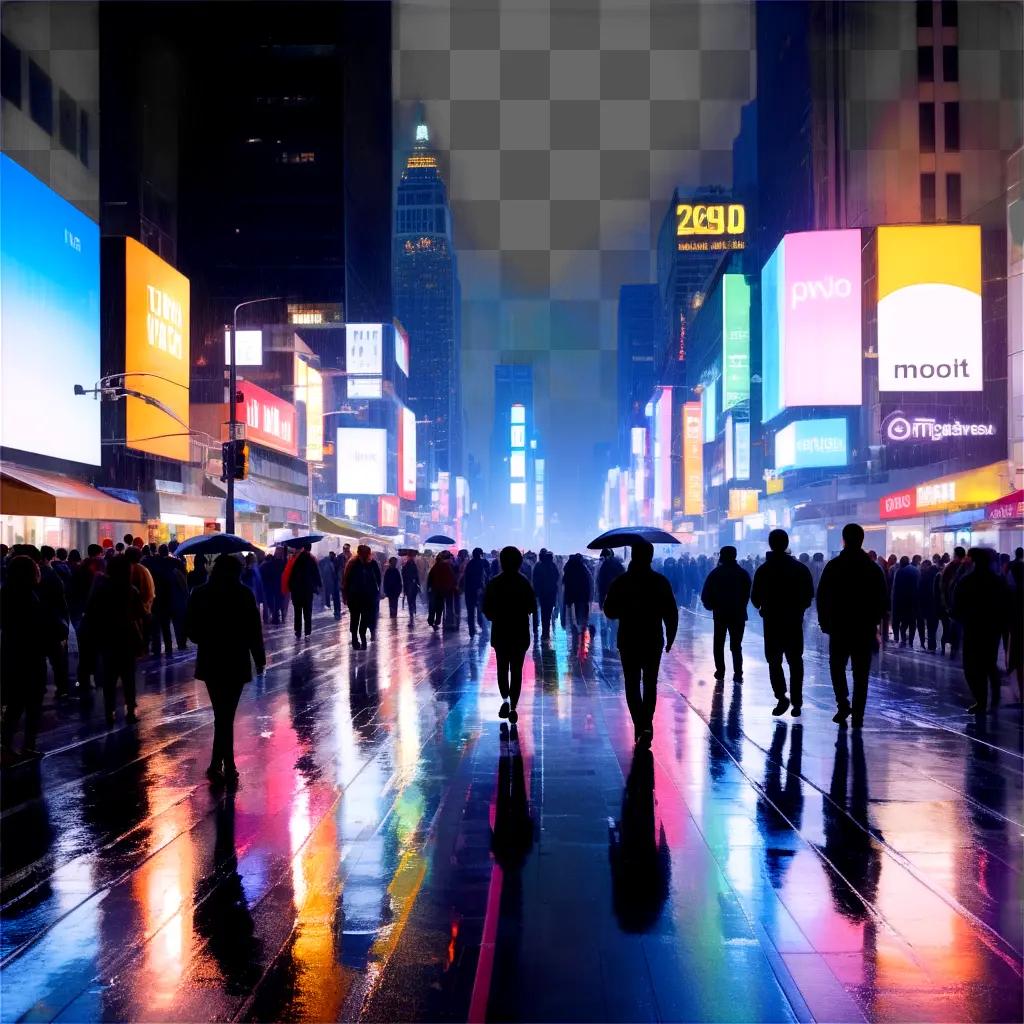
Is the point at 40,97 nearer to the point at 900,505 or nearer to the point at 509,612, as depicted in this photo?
the point at 900,505

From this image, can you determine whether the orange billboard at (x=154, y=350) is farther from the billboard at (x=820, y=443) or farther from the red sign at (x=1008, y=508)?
the billboard at (x=820, y=443)

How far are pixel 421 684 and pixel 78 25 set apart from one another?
163 feet

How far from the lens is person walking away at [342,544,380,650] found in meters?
22.4

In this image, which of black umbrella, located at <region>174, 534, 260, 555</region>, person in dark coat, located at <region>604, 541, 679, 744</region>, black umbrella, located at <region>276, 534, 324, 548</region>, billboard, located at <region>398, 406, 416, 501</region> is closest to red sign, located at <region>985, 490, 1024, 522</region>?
black umbrella, located at <region>276, 534, 324, 548</region>

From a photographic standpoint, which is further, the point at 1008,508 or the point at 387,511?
the point at 387,511

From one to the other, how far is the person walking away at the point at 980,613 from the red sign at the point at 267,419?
138 feet

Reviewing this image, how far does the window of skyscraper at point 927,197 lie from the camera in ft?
230

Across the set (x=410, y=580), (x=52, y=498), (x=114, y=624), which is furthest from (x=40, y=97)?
(x=114, y=624)

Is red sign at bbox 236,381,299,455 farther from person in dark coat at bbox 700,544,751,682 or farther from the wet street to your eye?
the wet street

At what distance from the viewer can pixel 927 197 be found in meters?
70.5

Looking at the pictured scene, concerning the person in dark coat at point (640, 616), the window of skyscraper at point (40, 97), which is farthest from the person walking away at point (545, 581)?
the window of skyscraper at point (40, 97)

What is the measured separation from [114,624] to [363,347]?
9491cm

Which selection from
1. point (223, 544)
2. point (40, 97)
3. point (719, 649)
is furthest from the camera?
point (40, 97)

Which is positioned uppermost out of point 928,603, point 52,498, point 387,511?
point 387,511
